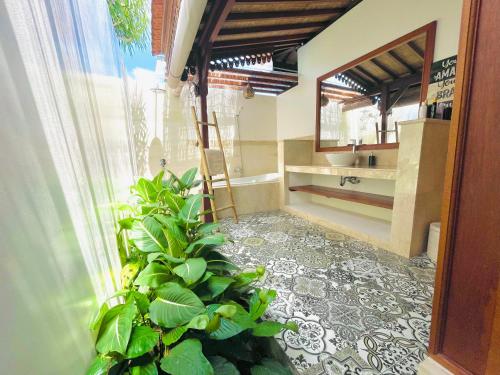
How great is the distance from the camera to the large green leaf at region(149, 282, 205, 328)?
1.75ft

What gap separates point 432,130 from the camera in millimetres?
1502

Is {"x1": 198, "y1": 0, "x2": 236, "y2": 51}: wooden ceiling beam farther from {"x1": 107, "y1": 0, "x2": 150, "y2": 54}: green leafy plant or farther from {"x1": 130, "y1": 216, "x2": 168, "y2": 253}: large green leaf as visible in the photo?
{"x1": 130, "y1": 216, "x2": 168, "y2": 253}: large green leaf

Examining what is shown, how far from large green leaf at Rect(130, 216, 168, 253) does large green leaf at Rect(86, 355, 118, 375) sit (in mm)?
347

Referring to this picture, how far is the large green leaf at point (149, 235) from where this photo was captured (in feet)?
2.69

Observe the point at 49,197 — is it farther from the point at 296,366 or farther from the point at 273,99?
the point at 273,99

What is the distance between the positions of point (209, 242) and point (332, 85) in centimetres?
275

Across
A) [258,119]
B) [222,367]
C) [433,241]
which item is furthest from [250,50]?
[222,367]

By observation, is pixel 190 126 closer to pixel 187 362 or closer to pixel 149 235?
pixel 149 235

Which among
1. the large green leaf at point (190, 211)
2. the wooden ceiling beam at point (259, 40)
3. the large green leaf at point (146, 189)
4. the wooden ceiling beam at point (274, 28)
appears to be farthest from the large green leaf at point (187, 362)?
the wooden ceiling beam at point (259, 40)

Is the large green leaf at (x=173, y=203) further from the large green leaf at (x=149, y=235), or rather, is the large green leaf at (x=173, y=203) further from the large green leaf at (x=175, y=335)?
the large green leaf at (x=175, y=335)

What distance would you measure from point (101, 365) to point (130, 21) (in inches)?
96.2

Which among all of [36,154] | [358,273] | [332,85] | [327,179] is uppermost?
[332,85]

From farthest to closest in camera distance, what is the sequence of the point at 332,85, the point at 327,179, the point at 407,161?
the point at 327,179, the point at 332,85, the point at 407,161

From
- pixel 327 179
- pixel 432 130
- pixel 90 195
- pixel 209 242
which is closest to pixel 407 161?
pixel 432 130
